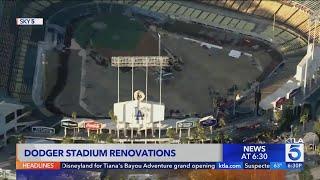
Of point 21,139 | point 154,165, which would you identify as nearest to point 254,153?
point 154,165

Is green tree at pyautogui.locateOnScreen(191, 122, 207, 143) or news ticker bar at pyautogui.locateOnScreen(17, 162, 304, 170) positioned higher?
green tree at pyautogui.locateOnScreen(191, 122, 207, 143)

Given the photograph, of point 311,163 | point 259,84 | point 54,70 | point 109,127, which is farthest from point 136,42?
point 311,163

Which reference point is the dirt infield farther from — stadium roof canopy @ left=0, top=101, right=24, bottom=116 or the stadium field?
stadium roof canopy @ left=0, top=101, right=24, bottom=116

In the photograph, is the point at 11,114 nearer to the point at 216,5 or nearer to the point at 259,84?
the point at 259,84

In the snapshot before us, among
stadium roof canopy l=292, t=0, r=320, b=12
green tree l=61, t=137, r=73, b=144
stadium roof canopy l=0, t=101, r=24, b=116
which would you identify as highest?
stadium roof canopy l=292, t=0, r=320, b=12

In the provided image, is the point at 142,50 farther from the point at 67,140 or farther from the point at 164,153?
the point at 164,153

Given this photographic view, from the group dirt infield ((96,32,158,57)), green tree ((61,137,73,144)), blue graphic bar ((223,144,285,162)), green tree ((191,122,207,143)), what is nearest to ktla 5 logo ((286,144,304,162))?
blue graphic bar ((223,144,285,162))
